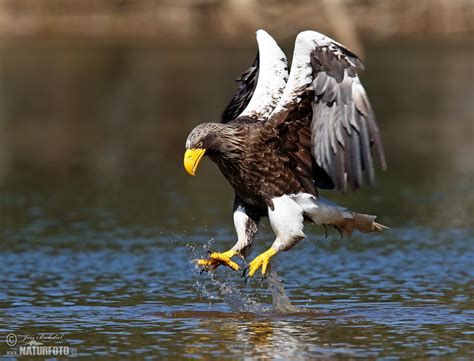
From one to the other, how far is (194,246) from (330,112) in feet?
10.9

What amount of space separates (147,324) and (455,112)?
48.2 ft

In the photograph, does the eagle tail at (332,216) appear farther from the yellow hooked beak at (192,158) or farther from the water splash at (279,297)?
the yellow hooked beak at (192,158)

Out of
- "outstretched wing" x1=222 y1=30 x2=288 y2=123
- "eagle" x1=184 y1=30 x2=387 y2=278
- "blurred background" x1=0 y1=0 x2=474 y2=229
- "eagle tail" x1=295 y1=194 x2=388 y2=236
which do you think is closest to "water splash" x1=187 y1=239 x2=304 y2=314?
"eagle" x1=184 y1=30 x2=387 y2=278

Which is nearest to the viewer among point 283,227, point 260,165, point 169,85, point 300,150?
point 283,227

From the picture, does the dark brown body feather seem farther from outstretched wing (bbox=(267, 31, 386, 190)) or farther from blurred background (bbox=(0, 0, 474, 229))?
blurred background (bbox=(0, 0, 474, 229))

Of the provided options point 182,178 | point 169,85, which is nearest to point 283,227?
point 182,178

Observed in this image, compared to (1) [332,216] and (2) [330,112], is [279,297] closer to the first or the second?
(1) [332,216]

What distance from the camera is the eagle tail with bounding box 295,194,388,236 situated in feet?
33.0

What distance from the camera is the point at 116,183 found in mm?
16672

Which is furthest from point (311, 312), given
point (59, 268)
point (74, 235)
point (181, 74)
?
point (181, 74)

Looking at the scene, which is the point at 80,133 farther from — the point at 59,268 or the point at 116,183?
the point at 59,268

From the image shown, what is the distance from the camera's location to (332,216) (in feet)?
33.1

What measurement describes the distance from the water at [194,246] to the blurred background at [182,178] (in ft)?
0.10

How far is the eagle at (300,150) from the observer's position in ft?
31.7
